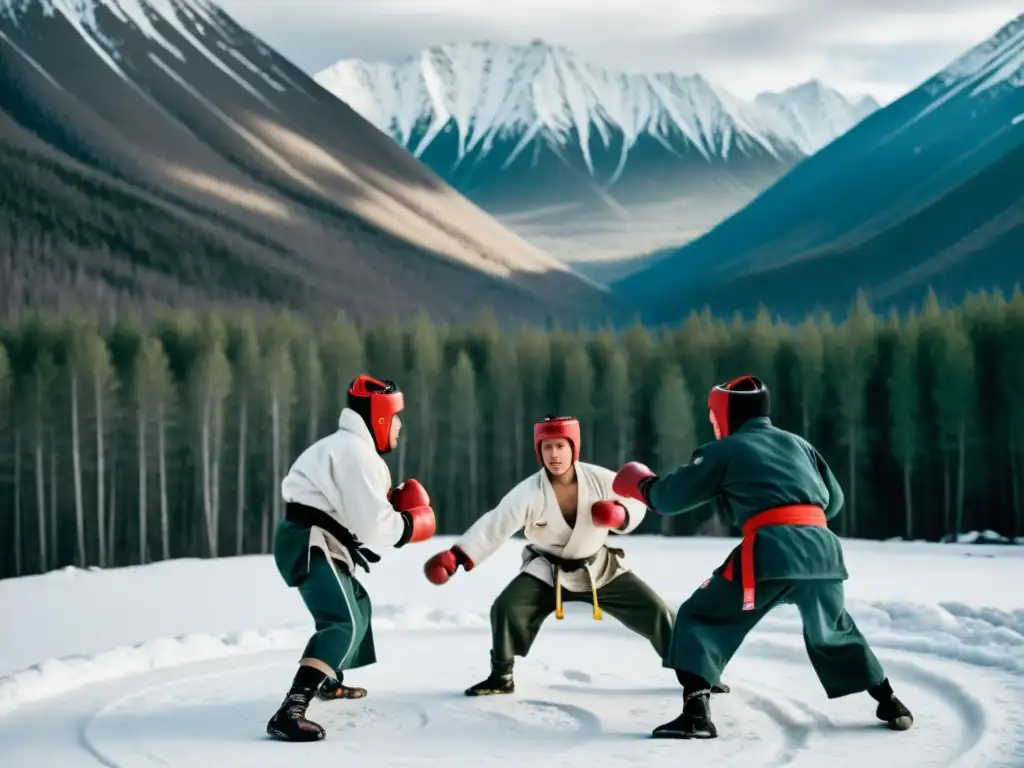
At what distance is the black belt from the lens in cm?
657

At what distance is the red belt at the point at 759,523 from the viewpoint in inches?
232

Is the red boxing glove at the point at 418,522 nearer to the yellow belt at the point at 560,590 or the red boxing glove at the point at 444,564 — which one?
the red boxing glove at the point at 444,564

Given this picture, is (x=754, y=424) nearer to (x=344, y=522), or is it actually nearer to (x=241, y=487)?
(x=344, y=522)

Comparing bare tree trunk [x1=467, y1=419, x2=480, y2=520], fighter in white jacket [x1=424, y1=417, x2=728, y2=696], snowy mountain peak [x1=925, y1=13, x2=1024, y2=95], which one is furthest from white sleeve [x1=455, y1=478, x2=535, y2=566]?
snowy mountain peak [x1=925, y1=13, x2=1024, y2=95]

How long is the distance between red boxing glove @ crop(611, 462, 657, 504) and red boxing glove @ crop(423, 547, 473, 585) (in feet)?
3.15

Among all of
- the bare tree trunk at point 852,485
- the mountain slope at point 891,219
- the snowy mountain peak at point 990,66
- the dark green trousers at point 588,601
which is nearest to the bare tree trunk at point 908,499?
the bare tree trunk at point 852,485

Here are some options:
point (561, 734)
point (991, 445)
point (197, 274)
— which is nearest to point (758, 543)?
point (561, 734)

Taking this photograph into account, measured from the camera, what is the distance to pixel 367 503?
642 cm

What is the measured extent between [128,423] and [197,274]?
93783mm

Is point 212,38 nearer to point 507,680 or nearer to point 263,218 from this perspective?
point 263,218

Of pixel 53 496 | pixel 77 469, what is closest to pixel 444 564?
pixel 77 469

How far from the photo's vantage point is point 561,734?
6113 millimetres

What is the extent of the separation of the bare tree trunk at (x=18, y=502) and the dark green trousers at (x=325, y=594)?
29.3 meters

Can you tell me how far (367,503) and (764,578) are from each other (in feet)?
6.53
